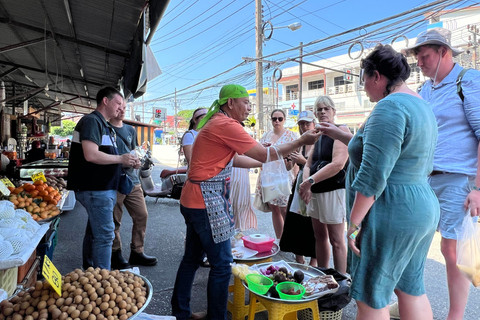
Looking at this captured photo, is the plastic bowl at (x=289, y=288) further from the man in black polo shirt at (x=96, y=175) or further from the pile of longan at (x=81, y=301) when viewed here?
the man in black polo shirt at (x=96, y=175)

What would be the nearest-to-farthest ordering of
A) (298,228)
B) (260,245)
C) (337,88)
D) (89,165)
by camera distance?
1. (89,165)
2. (260,245)
3. (298,228)
4. (337,88)

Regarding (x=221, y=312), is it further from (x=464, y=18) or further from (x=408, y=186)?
(x=464, y=18)

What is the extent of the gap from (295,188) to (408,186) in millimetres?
1968

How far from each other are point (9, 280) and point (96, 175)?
981 millimetres

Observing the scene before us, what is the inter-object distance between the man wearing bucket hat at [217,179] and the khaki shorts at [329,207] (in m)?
0.87

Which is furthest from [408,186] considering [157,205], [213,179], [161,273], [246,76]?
[246,76]

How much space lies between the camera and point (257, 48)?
1273cm

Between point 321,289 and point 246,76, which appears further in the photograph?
point 246,76

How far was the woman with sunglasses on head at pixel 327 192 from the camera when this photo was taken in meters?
2.84

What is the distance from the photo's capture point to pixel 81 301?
5.09 ft

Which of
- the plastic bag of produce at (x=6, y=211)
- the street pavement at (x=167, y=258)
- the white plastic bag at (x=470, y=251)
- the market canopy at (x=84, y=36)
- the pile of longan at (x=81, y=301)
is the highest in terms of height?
the market canopy at (x=84, y=36)

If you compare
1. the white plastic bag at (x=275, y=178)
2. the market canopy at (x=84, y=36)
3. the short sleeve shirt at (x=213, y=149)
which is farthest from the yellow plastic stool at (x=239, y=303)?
the market canopy at (x=84, y=36)

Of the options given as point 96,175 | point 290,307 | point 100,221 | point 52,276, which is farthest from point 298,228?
point 52,276

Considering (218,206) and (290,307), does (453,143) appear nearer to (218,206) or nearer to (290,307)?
(290,307)
